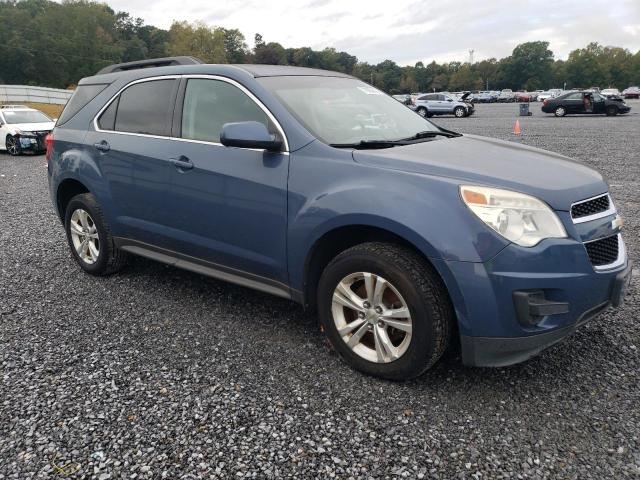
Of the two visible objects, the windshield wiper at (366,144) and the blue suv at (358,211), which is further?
the windshield wiper at (366,144)

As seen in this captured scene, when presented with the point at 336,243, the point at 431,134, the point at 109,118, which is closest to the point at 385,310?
the point at 336,243

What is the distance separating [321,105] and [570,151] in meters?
11.6

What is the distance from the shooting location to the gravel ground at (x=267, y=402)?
7.98ft

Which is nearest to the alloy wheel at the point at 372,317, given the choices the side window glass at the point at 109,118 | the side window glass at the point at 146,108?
the side window glass at the point at 146,108

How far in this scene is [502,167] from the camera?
2980 millimetres

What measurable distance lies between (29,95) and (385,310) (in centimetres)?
5800

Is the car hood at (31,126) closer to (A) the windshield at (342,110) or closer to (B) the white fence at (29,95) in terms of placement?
(A) the windshield at (342,110)

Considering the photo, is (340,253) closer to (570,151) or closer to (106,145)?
(106,145)

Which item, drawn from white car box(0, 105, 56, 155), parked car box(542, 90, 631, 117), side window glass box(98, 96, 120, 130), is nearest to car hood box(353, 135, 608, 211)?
side window glass box(98, 96, 120, 130)

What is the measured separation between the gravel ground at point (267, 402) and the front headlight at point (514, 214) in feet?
3.02

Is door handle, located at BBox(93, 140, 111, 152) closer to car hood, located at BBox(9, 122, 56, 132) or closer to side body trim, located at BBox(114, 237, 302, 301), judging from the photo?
side body trim, located at BBox(114, 237, 302, 301)

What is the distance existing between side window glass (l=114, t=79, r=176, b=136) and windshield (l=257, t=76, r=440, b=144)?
2.91 feet

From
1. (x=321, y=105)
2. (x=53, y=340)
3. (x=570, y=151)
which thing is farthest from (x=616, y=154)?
(x=53, y=340)

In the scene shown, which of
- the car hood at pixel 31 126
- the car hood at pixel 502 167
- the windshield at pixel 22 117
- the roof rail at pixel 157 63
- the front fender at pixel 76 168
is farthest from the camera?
the windshield at pixel 22 117
